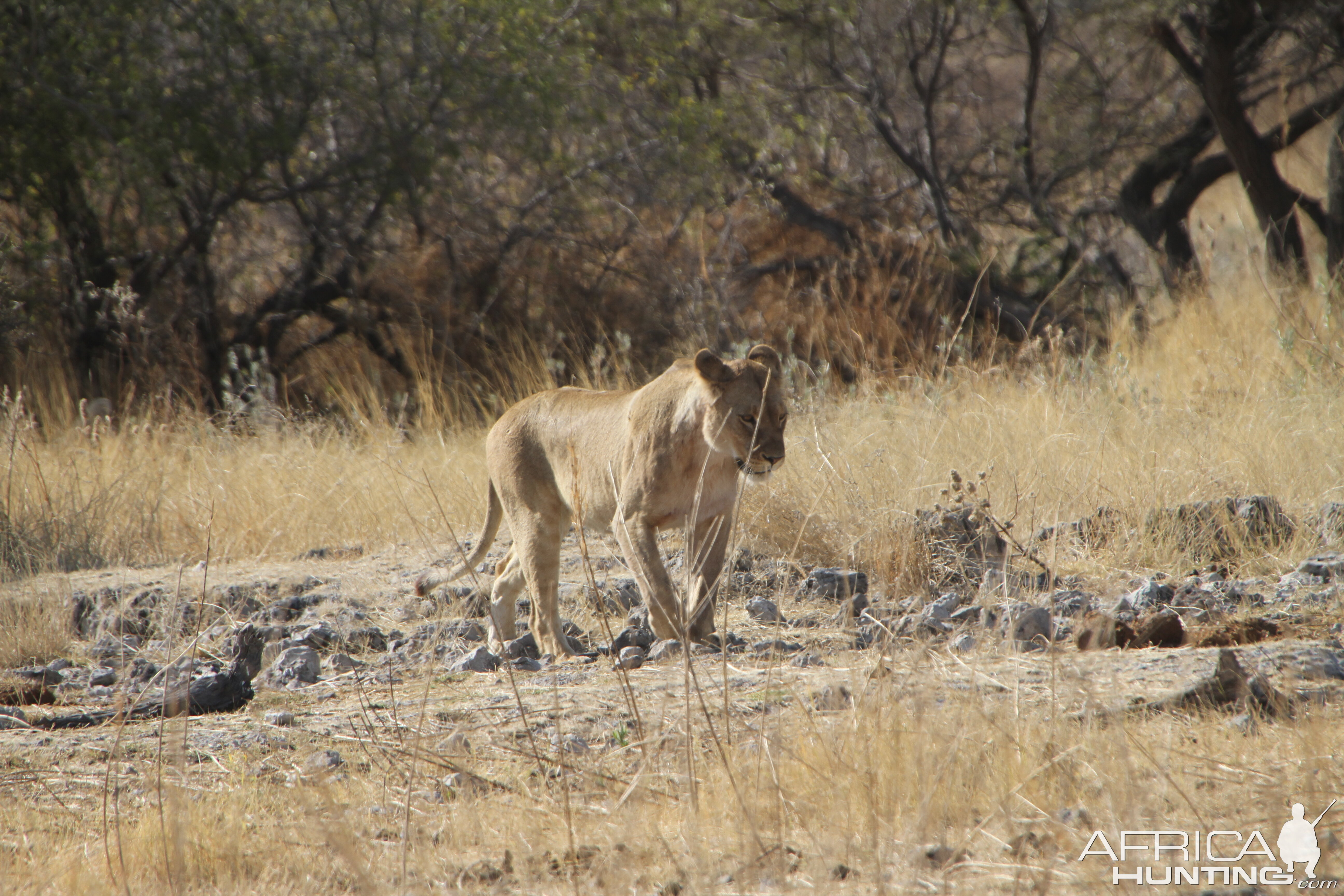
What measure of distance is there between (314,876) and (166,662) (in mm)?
1023

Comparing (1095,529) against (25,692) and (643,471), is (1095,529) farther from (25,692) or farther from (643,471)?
(25,692)

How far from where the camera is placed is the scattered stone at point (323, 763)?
3.51m

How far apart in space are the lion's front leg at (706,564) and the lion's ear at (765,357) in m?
0.68

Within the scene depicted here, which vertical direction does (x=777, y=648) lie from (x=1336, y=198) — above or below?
below

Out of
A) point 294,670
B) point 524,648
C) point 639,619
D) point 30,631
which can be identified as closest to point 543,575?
point 524,648

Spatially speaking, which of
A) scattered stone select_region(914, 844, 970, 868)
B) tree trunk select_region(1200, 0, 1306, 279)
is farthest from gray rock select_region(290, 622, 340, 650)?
tree trunk select_region(1200, 0, 1306, 279)

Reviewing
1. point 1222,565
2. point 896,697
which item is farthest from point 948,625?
point 1222,565

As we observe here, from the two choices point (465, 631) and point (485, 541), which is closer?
point (465, 631)

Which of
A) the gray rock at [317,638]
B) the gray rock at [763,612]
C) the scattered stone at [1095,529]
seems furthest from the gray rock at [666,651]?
the scattered stone at [1095,529]

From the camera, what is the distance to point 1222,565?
18.0ft

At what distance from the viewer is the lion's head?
4828 millimetres

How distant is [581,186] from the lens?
12266 millimetres

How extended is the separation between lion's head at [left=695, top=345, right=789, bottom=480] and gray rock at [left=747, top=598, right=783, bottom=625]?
73 centimetres

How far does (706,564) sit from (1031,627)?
4.42ft
